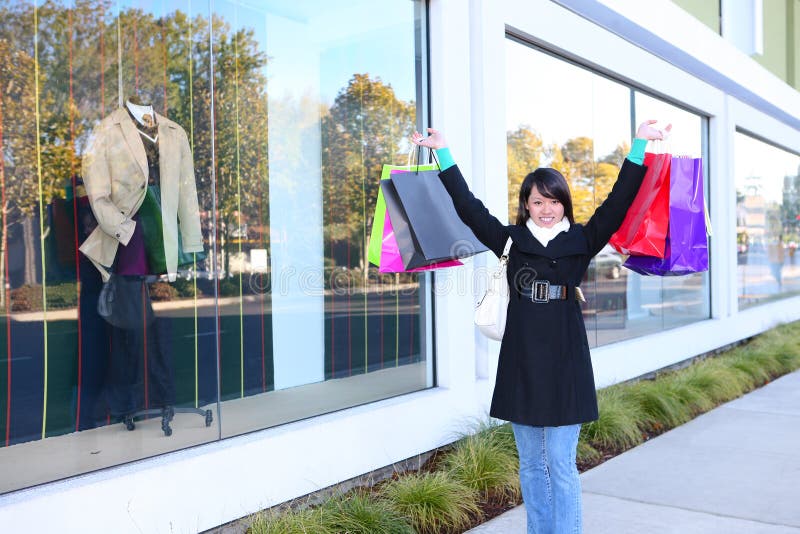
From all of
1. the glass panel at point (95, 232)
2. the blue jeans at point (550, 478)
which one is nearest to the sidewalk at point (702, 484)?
the blue jeans at point (550, 478)

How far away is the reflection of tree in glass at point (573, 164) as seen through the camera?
7496 millimetres

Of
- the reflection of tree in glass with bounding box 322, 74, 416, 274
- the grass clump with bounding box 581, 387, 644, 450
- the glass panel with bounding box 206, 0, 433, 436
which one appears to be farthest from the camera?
the grass clump with bounding box 581, 387, 644, 450

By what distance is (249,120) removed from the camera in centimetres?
501

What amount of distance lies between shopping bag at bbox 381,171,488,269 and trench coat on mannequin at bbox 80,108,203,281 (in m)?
1.23

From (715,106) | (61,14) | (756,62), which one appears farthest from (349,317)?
(756,62)

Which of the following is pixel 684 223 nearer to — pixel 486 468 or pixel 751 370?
pixel 486 468

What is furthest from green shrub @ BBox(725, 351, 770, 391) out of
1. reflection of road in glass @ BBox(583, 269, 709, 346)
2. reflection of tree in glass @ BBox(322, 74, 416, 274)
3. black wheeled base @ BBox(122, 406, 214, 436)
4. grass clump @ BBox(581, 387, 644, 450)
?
black wheeled base @ BBox(122, 406, 214, 436)

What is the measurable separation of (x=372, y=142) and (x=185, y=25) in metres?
1.67

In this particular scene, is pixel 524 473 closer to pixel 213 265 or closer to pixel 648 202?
pixel 648 202

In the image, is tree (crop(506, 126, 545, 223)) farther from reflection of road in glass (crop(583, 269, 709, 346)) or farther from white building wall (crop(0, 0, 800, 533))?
reflection of road in glass (crop(583, 269, 709, 346))

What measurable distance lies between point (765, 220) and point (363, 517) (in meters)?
12.8

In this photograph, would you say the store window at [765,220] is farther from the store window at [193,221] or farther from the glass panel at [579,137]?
the store window at [193,221]

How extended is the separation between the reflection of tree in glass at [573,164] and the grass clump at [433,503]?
327cm

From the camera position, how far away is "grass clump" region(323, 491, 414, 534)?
162 inches
